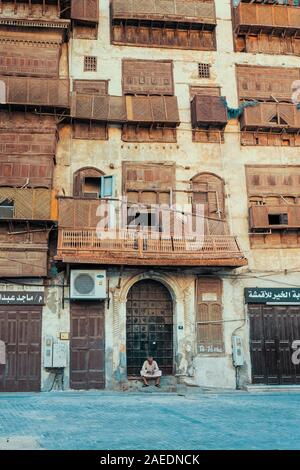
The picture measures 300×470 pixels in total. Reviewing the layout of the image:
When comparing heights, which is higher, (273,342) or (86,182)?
(86,182)

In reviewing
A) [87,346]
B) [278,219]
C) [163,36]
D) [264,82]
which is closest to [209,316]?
[87,346]

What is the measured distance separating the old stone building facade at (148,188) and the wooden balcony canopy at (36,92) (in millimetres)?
61

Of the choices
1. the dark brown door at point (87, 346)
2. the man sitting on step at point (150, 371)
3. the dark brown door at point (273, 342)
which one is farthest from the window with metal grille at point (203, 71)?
the man sitting on step at point (150, 371)

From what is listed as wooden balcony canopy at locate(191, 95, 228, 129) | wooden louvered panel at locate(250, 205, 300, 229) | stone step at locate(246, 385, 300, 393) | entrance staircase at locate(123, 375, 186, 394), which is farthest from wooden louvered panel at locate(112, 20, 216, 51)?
stone step at locate(246, 385, 300, 393)

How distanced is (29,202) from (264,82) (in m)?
10.7

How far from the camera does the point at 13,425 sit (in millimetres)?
11008

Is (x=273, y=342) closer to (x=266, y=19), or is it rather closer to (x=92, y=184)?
(x=92, y=184)

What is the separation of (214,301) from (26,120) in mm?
9537

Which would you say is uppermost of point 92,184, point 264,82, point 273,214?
point 264,82

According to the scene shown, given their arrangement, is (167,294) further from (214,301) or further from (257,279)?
(257,279)

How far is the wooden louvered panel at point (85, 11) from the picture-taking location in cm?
2169

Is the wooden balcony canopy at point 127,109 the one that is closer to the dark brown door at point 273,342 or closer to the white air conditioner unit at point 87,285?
the white air conditioner unit at point 87,285

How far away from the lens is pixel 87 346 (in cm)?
1914

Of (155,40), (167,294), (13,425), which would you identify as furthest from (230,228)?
(13,425)
